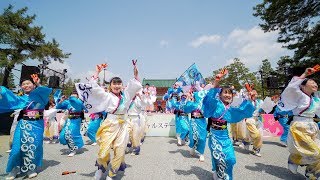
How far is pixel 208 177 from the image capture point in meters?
4.90

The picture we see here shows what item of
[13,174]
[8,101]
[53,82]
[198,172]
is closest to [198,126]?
[198,172]

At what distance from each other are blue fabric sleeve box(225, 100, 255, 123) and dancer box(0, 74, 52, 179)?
3.74 meters

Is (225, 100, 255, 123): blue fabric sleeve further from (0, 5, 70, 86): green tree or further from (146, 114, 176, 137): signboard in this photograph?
(0, 5, 70, 86): green tree

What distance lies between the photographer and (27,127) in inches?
195

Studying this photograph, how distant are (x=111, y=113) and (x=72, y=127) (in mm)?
3070

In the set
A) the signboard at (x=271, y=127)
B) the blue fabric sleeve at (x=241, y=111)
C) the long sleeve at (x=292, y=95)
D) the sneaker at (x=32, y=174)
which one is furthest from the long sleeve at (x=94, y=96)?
the signboard at (x=271, y=127)

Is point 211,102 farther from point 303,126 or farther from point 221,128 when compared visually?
point 303,126

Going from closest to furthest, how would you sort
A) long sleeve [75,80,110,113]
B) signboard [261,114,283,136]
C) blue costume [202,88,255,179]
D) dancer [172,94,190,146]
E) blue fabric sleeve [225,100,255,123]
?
blue costume [202,88,255,179]
blue fabric sleeve [225,100,255,123]
long sleeve [75,80,110,113]
dancer [172,94,190,146]
signboard [261,114,283,136]

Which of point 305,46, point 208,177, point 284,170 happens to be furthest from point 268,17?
point 208,177

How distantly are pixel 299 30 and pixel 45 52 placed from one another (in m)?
18.1

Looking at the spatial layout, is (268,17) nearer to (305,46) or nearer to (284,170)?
(305,46)

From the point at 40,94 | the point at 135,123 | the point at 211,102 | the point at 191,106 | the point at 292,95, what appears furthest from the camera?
the point at 135,123

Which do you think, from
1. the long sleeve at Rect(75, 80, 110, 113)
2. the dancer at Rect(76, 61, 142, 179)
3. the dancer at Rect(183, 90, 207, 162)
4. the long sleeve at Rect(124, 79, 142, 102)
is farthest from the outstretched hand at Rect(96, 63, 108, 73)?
the dancer at Rect(183, 90, 207, 162)

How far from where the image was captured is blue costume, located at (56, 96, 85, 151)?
7094 millimetres
